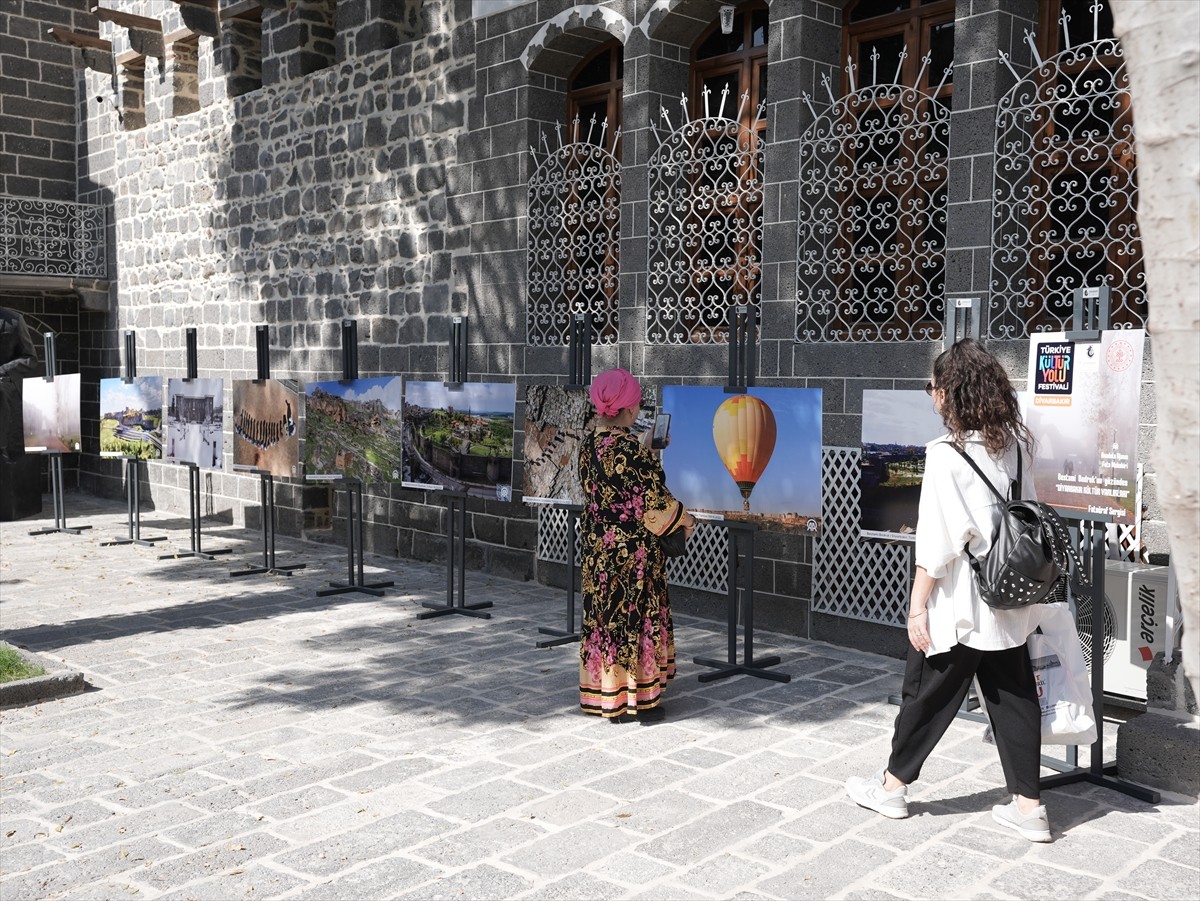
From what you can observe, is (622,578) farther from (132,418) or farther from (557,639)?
(132,418)

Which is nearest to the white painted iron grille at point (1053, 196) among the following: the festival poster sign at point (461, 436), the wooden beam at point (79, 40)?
the festival poster sign at point (461, 436)

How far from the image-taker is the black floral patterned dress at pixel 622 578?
559cm

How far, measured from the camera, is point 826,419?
24.0 ft

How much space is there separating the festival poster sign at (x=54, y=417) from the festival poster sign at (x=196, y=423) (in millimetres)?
1957

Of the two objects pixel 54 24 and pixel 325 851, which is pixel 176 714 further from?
pixel 54 24

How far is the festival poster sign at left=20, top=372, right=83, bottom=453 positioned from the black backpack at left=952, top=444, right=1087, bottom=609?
1061cm

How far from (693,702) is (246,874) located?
2.66 meters

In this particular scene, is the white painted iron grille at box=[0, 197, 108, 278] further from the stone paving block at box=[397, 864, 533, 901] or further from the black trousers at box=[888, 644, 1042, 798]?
the black trousers at box=[888, 644, 1042, 798]

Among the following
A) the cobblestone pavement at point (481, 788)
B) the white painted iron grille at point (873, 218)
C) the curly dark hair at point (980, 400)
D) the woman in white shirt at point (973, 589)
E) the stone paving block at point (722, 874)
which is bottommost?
the cobblestone pavement at point (481, 788)

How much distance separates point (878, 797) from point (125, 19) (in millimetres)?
12899

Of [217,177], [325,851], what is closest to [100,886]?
[325,851]

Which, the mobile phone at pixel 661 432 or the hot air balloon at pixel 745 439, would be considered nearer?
the hot air balloon at pixel 745 439

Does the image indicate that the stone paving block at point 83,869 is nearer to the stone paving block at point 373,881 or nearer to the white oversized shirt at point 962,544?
the stone paving block at point 373,881

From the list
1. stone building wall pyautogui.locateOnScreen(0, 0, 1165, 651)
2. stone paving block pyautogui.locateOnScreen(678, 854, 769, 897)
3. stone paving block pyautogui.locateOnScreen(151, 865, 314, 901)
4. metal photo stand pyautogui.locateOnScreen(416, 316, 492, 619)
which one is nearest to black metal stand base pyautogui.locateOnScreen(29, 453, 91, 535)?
stone building wall pyautogui.locateOnScreen(0, 0, 1165, 651)
